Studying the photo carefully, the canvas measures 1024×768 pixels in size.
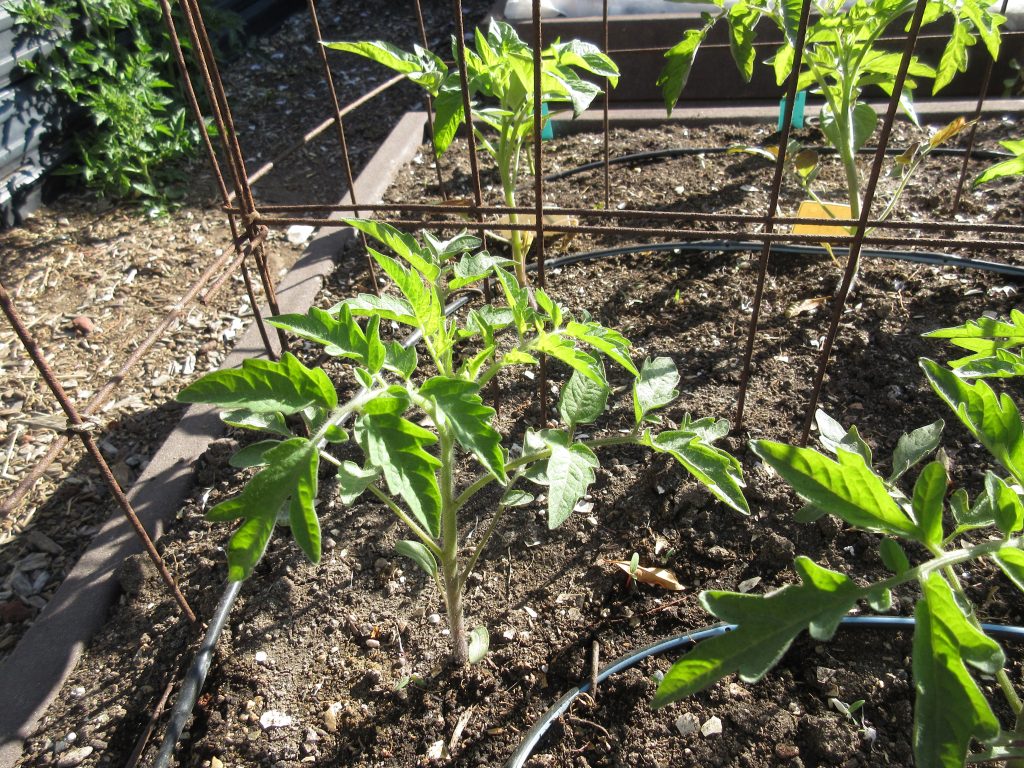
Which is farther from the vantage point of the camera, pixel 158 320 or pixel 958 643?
pixel 158 320

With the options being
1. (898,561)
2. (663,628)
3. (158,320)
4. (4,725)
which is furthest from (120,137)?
(898,561)

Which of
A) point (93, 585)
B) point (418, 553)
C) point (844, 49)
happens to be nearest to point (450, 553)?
point (418, 553)

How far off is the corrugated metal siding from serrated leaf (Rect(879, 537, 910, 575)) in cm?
394

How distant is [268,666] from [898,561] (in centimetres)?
122

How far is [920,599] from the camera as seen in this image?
0.90m

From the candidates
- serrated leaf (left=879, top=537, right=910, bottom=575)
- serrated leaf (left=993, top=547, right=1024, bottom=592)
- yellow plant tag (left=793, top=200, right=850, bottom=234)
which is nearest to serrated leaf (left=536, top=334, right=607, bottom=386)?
serrated leaf (left=879, top=537, right=910, bottom=575)

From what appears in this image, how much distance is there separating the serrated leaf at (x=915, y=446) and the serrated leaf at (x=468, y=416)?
66 cm

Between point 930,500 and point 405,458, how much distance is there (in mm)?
676

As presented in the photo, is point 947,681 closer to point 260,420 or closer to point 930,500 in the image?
point 930,500

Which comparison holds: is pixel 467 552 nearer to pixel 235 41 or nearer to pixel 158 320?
pixel 158 320

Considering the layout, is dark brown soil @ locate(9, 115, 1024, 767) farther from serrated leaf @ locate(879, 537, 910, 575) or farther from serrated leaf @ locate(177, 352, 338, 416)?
serrated leaf @ locate(177, 352, 338, 416)

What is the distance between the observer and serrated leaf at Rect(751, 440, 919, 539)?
0.94m

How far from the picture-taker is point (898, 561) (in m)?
0.94

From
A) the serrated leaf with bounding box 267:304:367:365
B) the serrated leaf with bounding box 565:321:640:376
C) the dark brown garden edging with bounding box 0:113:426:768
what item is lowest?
the dark brown garden edging with bounding box 0:113:426:768
